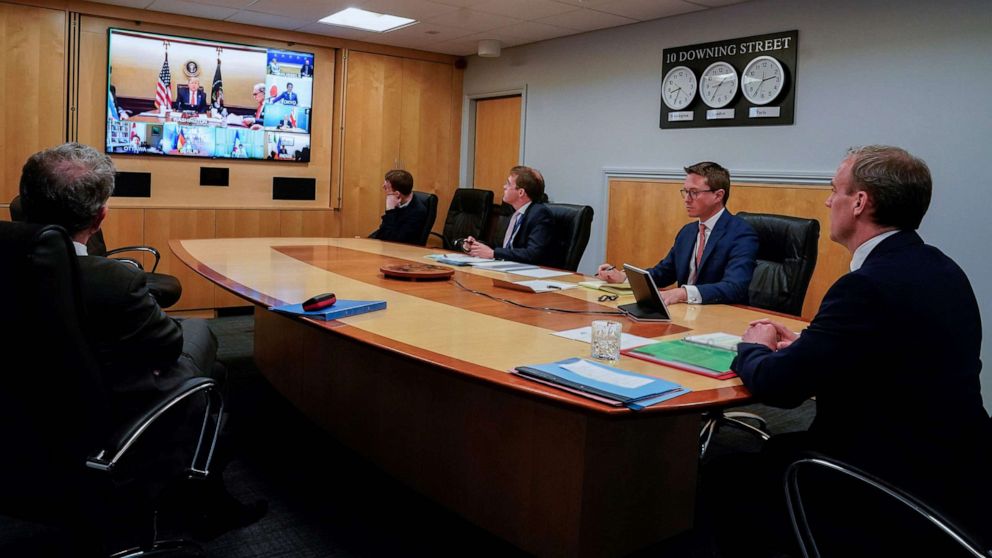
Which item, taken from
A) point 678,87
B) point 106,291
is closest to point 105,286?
point 106,291

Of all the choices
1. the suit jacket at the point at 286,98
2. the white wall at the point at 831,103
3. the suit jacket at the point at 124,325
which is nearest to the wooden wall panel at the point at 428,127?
the suit jacket at the point at 286,98

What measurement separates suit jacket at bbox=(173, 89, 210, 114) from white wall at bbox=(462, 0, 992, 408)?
308 centimetres

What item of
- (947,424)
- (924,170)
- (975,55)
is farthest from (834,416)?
(975,55)

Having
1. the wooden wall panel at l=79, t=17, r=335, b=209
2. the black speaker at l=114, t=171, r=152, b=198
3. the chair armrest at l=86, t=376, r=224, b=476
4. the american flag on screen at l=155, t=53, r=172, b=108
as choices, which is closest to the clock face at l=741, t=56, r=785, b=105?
the wooden wall panel at l=79, t=17, r=335, b=209

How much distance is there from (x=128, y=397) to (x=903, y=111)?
4.34 meters

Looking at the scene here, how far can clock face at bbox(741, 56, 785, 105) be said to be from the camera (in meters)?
4.96

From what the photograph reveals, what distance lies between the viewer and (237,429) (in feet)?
11.7

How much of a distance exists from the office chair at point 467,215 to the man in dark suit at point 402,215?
0.45m

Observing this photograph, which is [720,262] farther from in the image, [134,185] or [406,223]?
[134,185]

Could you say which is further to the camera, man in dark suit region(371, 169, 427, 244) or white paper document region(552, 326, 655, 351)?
man in dark suit region(371, 169, 427, 244)

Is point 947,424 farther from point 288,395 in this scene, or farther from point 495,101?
point 495,101

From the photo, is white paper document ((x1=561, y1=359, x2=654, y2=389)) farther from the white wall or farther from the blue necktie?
the white wall

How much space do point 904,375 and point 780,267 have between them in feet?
5.94

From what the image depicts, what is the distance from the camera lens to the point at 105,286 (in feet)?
5.98
